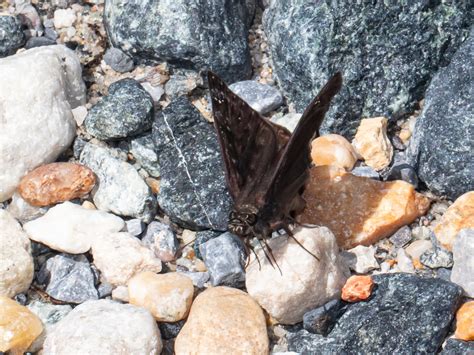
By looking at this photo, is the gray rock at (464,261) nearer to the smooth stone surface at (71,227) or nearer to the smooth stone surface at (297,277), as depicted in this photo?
the smooth stone surface at (297,277)

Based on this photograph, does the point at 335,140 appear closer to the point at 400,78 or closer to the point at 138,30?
the point at 400,78

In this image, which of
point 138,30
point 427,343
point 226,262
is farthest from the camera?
point 138,30

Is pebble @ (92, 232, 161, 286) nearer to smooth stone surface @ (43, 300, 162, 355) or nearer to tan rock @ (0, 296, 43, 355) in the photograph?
smooth stone surface @ (43, 300, 162, 355)

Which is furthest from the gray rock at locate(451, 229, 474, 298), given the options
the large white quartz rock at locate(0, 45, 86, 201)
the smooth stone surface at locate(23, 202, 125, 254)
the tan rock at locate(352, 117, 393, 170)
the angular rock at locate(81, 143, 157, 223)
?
the large white quartz rock at locate(0, 45, 86, 201)

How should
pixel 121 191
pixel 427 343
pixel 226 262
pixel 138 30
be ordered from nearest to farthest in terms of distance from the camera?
pixel 427 343 < pixel 226 262 < pixel 121 191 < pixel 138 30

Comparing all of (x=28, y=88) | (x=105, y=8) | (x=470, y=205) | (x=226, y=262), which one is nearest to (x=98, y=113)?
(x=28, y=88)

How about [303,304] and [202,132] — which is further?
[202,132]
